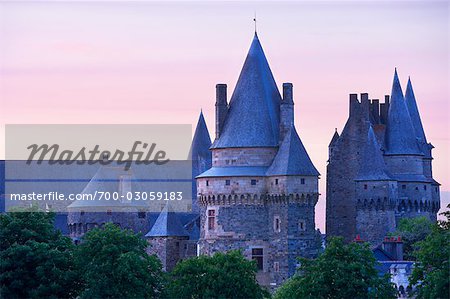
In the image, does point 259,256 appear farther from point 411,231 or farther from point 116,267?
point 116,267

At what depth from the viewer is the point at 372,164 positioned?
13438cm

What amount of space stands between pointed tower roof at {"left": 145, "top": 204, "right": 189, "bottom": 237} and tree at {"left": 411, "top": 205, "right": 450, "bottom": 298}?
133 feet

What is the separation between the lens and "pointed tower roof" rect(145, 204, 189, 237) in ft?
431

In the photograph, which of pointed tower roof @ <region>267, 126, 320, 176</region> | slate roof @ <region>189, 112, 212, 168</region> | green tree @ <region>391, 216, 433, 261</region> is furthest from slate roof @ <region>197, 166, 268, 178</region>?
slate roof @ <region>189, 112, 212, 168</region>

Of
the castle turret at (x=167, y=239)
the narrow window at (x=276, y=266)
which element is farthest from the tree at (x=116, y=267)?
the castle turret at (x=167, y=239)

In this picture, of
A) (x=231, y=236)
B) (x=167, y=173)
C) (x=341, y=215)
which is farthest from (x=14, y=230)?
(x=167, y=173)

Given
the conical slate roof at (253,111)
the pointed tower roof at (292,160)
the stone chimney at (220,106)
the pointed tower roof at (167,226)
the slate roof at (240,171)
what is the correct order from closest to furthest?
1. the pointed tower roof at (292,160)
2. the slate roof at (240,171)
3. the conical slate roof at (253,111)
4. the stone chimney at (220,106)
5. the pointed tower roof at (167,226)

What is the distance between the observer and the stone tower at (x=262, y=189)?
116 meters

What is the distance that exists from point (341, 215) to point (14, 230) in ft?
139

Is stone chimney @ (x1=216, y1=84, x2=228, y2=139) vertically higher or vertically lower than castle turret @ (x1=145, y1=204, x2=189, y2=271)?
higher

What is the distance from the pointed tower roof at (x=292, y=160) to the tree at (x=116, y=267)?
741 inches

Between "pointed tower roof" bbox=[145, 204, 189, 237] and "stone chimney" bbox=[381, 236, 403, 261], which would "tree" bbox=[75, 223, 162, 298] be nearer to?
"stone chimney" bbox=[381, 236, 403, 261]

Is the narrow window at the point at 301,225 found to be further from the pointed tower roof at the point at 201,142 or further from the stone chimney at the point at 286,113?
the pointed tower roof at the point at 201,142

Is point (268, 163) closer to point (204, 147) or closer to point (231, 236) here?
point (231, 236)
